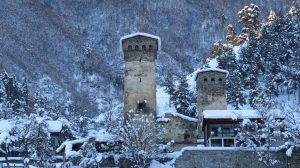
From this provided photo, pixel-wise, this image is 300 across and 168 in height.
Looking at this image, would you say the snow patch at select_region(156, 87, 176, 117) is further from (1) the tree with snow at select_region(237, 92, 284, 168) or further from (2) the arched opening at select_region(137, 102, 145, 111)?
(1) the tree with snow at select_region(237, 92, 284, 168)

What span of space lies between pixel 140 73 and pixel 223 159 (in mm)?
20765

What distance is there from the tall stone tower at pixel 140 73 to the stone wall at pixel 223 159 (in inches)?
683

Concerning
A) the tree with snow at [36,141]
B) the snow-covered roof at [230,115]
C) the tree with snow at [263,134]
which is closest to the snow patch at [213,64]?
the snow-covered roof at [230,115]

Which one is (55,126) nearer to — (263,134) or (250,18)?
(263,134)

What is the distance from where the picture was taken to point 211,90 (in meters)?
59.4

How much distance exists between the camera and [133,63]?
5753 cm

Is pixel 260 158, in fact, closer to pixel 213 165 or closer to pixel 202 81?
pixel 213 165

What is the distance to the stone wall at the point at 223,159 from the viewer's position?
3791cm

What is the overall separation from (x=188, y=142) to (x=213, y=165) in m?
20.0

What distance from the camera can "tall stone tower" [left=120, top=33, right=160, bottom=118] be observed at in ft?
184

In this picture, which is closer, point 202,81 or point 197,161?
point 197,161

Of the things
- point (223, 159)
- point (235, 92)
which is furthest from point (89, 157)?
point (235, 92)

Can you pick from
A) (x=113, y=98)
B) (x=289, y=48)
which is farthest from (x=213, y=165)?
(x=113, y=98)

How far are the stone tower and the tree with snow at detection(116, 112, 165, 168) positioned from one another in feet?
26.5
